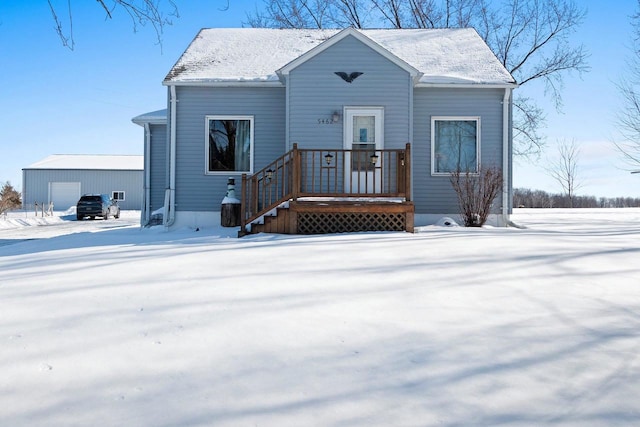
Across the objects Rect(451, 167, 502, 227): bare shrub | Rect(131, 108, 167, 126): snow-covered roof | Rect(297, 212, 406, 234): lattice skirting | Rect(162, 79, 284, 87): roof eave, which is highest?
Rect(162, 79, 284, 87): roof eave

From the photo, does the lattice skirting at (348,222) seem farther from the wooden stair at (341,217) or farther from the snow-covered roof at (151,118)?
the snow-covered roof at (151,118)

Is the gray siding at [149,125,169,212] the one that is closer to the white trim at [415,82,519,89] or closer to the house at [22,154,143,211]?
the white trim at [415,82,519,89]

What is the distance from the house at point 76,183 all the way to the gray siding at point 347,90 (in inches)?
1048

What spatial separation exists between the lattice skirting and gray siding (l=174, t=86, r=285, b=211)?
10.5 feet

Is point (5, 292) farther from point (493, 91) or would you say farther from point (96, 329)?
point (493, 91)

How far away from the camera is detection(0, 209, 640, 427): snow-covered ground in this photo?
2.19 metres

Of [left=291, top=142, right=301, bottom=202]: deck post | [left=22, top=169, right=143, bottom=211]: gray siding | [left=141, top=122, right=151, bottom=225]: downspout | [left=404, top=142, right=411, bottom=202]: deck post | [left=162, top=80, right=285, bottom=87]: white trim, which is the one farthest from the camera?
[left=22, top=169, right=143, bottom=211]: gray siding

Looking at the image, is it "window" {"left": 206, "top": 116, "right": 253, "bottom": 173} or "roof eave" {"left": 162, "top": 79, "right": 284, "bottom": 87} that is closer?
"roof eave" {"left": 162, "top": 79, "right": 284, "bottom": 87}

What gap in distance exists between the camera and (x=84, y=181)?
34375mm

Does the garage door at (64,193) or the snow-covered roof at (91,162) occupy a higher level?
the snow-covered roof at (91,162)

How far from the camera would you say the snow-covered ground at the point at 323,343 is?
7.18 ft

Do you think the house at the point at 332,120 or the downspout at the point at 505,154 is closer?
the house at the point at 332,120

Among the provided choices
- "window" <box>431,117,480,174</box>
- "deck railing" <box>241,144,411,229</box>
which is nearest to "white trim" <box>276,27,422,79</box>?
"window" <box>431,117,480,174</box>

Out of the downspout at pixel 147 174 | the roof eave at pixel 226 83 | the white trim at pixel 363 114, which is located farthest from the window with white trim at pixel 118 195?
the white trim at pixel 363 114
